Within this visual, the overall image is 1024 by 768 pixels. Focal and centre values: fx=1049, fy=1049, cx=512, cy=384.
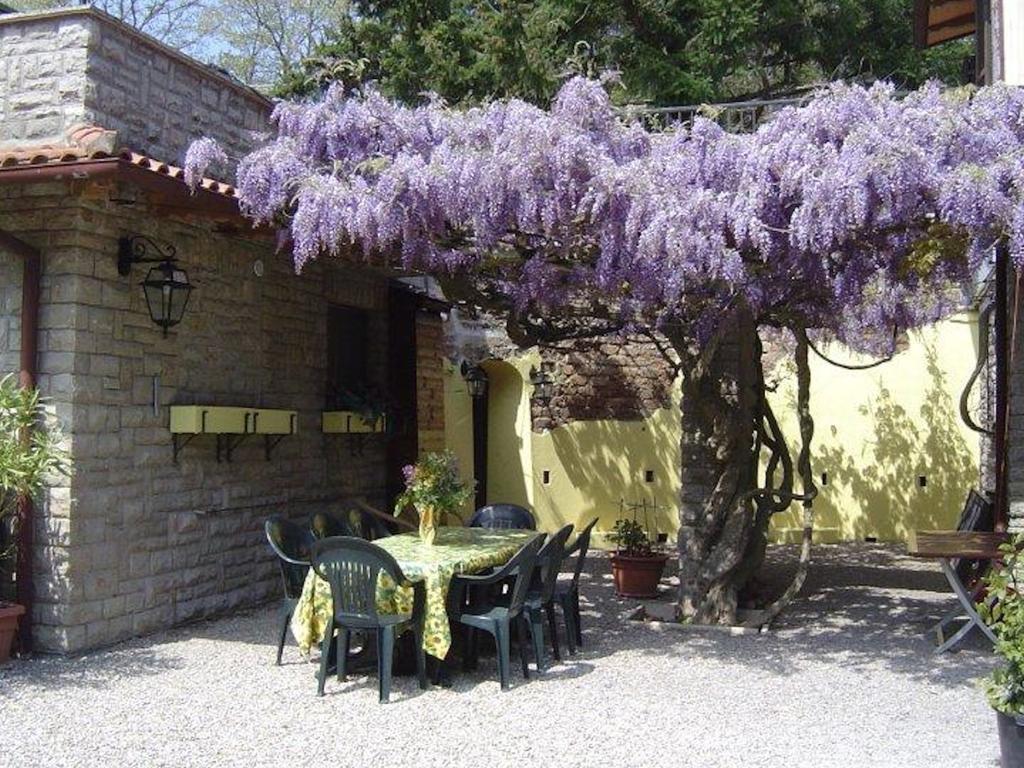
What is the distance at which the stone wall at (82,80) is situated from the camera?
563 centimetres

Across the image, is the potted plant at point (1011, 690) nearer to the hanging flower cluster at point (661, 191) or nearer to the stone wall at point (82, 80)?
the hanging flower cluster at point (661, 191)

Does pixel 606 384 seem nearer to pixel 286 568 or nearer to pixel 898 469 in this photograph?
pixel 898 469

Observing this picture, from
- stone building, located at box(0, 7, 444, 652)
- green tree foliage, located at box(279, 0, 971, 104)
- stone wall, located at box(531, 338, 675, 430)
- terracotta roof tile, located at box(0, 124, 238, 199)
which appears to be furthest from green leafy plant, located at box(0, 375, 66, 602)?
stone wall, located at box(531, 338, 675, 430)

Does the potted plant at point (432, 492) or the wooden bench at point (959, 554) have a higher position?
the potted plant at point (432, 492)

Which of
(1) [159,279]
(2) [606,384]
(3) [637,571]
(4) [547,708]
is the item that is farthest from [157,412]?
(2) [606,384]

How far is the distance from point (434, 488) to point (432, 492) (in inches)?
1.0

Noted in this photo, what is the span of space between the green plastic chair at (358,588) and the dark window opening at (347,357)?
10.9ft

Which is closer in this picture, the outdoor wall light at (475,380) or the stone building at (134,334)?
the stone building at (134,334)

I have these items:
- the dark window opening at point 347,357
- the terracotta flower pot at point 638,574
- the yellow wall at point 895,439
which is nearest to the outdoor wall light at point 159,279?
the dark window opening at point 347,357

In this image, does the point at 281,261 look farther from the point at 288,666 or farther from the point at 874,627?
the point at 874,627

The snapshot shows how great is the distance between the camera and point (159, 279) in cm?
586

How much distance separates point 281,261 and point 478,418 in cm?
452

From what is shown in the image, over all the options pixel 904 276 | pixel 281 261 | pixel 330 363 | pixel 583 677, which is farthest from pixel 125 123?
pixel 904 276

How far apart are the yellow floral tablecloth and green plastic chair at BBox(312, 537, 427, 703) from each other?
80 millimetres
